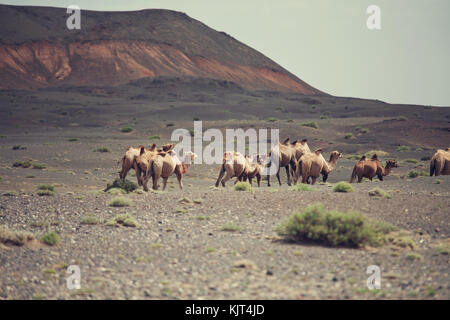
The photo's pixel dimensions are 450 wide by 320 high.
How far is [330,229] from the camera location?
12.9 meters

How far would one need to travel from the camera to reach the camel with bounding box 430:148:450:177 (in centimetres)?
2678

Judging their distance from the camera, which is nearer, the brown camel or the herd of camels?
the brown camel

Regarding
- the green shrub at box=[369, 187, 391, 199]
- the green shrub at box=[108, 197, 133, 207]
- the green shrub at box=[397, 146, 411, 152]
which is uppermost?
the green shrub at box=[397, 146, 411, 152]

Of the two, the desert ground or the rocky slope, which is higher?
the rocky slope

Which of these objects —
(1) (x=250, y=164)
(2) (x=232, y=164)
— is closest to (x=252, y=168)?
(1) (x=250, y=164)

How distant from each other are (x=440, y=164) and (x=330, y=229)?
1560 cm

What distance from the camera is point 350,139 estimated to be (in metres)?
50.0

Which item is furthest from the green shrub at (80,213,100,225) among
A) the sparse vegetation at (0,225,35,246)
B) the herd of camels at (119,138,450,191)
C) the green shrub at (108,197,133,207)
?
the herd of camels at (119,138,450,191)

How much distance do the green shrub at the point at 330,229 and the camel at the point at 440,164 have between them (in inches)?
577

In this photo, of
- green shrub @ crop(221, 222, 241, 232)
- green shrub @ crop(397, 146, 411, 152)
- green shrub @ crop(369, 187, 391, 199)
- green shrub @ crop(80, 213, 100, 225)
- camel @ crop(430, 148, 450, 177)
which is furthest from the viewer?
green shrub @ crop(397, 146, 411, 152)

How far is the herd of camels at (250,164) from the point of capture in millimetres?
22969

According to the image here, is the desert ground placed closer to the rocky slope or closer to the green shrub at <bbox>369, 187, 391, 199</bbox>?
the green shrub at <bbox>369, 187, 391, 199</bbox>

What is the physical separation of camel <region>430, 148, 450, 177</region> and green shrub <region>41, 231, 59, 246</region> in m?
18.5
